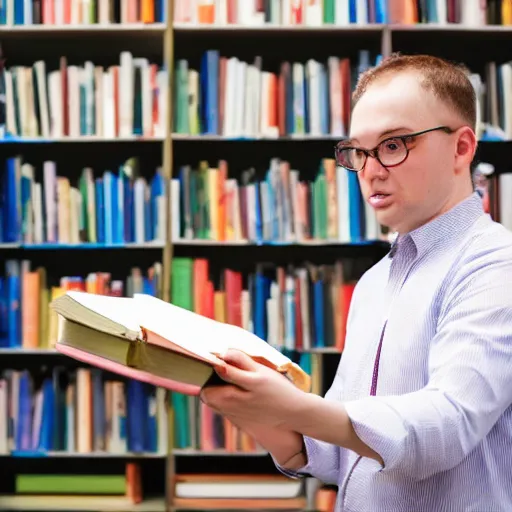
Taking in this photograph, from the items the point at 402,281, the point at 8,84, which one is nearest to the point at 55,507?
the point at 8,84

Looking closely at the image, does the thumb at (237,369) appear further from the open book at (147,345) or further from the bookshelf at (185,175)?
the bookshelf at (185,175)

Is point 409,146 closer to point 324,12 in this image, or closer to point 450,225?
point 450,225

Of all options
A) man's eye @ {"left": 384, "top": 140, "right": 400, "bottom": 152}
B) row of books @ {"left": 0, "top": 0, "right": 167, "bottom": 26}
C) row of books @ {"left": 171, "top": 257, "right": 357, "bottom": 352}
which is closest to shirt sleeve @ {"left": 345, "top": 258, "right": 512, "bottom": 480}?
man's eye @ {"left": 384, "top": 140, "right": 400, "bottom": 152}

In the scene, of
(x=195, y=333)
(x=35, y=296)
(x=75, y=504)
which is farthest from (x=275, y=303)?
(x=195, y=333)

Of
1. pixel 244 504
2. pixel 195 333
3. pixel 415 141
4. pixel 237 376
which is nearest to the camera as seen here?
pixel 237 376

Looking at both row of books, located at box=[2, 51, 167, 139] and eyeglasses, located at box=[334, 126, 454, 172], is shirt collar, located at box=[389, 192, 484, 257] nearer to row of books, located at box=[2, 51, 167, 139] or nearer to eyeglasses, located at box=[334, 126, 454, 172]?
eyeglasses, located at box=[334, 126, 454, 172]

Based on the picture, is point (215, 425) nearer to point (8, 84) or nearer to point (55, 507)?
point (55, 507)

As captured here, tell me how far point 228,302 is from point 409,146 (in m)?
1.76

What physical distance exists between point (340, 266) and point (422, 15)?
0.95 metres

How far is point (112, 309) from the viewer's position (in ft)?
2.47

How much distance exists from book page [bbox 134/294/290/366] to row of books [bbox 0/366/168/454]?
71.4 inches

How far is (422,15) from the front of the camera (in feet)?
8.63

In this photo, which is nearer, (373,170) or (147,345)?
(147,345)

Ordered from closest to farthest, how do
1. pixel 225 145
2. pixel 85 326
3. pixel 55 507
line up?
pixel 85 326 → pixel 55 507 → pixel 225 145
